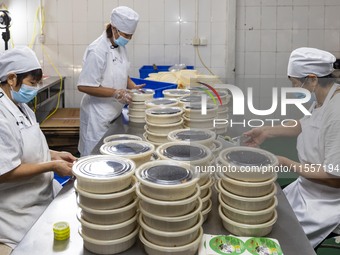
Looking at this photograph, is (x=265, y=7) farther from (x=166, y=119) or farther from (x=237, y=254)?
(x=237, y=254)

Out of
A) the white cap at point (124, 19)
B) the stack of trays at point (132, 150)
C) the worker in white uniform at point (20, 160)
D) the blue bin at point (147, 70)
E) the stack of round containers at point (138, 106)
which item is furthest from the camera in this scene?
the blue bin at point (147, 70)

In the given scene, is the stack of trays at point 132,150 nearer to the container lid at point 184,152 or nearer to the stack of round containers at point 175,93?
the container lid at point 184,152

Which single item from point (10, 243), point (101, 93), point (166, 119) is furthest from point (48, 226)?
point (101, 93)

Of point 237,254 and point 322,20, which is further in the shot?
point 322,20

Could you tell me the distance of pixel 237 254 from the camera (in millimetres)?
1206

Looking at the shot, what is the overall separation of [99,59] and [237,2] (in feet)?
7.10

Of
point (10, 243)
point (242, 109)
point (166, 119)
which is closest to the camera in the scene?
point (10, 243)

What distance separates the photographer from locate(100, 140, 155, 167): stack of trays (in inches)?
58.9

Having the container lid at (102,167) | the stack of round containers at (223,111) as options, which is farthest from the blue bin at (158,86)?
the container lid at (102,167)

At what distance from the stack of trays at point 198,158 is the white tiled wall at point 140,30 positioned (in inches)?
121

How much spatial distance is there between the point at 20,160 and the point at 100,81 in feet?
4.56

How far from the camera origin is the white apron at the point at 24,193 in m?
1.70

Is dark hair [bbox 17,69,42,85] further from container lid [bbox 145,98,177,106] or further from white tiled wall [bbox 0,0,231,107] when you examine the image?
white tiled wall [bbox 0,0,231,107]

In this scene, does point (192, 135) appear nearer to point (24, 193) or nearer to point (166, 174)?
point (166, 174)
